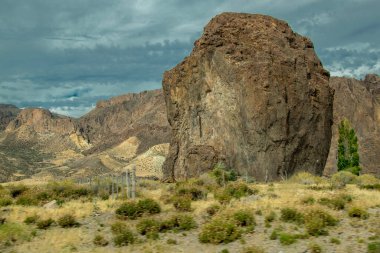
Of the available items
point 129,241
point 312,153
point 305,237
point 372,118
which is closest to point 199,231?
point 129,241

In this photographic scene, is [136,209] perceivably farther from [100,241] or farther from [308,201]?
[308,201]

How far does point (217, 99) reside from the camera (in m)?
65.8

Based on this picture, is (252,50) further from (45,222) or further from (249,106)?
(45,222)

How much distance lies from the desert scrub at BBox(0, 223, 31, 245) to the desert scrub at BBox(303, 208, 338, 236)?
45.4 feet

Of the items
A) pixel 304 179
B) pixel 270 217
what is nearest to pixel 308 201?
pixel 270 217

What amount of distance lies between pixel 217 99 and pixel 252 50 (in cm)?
797

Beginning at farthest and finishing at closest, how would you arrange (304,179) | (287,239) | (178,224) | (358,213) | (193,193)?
(304,179) → (193,193) → (178,224) → (358,213) → (287,239)

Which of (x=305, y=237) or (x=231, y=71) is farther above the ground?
(x=231, y=71)

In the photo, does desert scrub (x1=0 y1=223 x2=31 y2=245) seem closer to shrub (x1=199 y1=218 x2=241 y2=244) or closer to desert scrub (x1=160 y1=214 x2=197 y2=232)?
desert scrub (x1=160 y1=214 x2=197 y2=232)

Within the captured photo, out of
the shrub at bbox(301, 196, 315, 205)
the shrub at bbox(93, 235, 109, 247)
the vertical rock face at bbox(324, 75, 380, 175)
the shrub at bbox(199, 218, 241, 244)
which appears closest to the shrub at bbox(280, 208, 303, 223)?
the shrub at bbox(199, 218, 241, 244)

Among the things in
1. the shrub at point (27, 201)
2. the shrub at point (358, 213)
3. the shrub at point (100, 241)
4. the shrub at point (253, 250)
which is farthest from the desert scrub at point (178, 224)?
the shrub at point (27, 201)

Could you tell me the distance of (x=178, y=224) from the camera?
85.4 ft

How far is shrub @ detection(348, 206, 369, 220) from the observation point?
25.6 metres

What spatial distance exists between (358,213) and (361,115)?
493 ft
